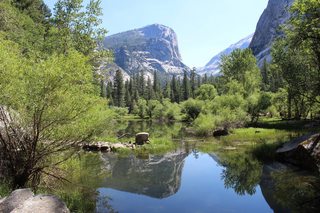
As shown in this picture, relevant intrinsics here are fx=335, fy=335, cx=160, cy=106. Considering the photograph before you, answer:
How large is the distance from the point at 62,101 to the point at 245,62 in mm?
68513

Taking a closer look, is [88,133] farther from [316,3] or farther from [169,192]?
[316,3]

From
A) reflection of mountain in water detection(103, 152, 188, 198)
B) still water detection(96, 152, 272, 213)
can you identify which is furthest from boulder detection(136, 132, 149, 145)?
still water detection(96, 152, 272, 213)

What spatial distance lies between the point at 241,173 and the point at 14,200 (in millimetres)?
16898

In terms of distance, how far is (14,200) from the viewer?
33.2 ft

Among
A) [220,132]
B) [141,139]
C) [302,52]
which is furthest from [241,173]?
[220,132]

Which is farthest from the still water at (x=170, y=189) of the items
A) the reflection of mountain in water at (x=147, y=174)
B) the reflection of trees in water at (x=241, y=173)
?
the reflection of trees in water at (x=241, y=173)

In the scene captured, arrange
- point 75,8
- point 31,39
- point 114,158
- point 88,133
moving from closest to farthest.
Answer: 1. point 88,133
2. point 114,158
3. point 75,8
4. point 31,39

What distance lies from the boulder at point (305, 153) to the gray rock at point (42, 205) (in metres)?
15.9

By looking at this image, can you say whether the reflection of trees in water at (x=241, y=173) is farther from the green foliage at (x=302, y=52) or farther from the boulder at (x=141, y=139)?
the boulder at (x=141, y=139)

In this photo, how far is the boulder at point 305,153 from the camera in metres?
20.6

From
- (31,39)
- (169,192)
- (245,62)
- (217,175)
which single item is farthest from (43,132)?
(245,62)

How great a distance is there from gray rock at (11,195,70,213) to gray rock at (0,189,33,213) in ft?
0.91

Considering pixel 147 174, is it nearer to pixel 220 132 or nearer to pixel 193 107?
pixel 220 132

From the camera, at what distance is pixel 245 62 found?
77.4 meters
